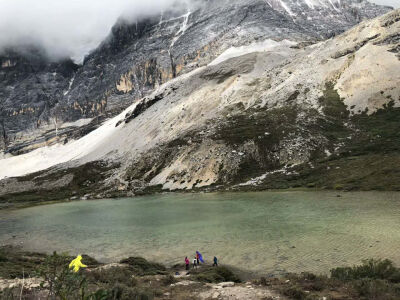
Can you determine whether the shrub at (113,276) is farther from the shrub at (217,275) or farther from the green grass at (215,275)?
the shrub at (217,275)

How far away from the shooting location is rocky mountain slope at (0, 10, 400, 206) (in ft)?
233

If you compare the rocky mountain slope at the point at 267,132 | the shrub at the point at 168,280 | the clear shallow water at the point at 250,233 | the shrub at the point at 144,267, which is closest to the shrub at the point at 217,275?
the shrub at the point at 168,280

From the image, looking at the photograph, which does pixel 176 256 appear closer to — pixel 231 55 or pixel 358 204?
pixel 358 204

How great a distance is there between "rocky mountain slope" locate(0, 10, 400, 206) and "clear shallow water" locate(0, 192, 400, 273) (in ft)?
54.7

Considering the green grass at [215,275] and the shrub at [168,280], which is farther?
the green grass at [215,275]

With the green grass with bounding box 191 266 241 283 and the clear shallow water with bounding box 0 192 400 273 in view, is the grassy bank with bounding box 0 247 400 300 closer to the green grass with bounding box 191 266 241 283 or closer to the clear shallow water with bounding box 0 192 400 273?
the green grass with bounding box 191 266 241 283

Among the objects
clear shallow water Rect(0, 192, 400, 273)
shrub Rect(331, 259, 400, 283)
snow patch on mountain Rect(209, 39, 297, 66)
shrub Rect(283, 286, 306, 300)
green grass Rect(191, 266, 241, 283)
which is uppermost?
snow patch on mountain Rect(209, 39, 297, 66)

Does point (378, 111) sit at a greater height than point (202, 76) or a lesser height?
lesser

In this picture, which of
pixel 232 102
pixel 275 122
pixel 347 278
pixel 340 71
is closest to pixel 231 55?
pixel 232 102

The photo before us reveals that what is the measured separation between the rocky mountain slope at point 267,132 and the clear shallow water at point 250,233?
1667 centimetres

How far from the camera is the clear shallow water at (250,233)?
864 inches

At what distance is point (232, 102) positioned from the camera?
120 m

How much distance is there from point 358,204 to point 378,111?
202 feet

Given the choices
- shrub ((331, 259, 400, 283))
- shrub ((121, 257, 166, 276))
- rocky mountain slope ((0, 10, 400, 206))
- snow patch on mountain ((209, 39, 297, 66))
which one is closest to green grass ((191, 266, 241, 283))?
shrub ((121, 257, 166, 276))
